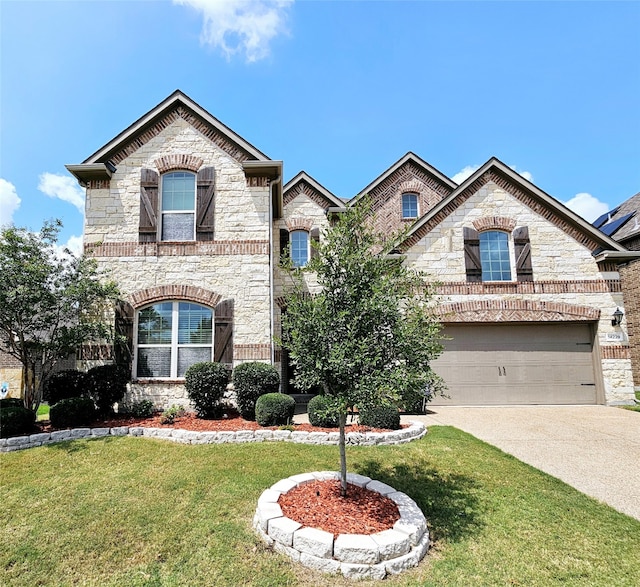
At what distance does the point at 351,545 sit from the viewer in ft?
11.3

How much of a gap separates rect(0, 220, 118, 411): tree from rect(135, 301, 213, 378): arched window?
103 cm

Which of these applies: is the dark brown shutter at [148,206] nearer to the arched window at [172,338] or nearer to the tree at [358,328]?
the arched window at [172,338]

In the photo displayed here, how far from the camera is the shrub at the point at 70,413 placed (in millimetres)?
7633

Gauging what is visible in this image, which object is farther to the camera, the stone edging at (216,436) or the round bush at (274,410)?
the round bush at (274,410)

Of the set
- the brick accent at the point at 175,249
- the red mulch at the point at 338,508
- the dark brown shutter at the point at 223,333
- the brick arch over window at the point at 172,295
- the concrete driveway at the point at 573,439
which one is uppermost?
the brick accent at the point at 175,249

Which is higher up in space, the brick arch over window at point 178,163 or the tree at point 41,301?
the brick arch over window at point 178,163

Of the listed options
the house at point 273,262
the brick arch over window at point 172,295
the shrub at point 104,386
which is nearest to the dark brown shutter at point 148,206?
the house at point 273,262

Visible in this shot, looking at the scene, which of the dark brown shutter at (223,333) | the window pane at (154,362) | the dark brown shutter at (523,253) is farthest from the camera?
the dark brown shutter at (523,253)

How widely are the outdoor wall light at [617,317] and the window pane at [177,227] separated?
13102mm

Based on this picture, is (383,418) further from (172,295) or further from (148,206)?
(148,206)

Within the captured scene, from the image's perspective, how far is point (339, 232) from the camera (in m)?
4.61

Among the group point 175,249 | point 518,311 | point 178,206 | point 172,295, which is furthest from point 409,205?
point 172,295

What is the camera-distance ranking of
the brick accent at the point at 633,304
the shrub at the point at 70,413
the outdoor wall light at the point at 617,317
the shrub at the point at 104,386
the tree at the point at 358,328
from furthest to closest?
1. the brick accent at the point at 633,304
2. the outdoor wall light at the point at 617,317
3. the shrub at the point at 104,386
4. the shrub at the point at 70,413
5. the tree at the point at 358,328

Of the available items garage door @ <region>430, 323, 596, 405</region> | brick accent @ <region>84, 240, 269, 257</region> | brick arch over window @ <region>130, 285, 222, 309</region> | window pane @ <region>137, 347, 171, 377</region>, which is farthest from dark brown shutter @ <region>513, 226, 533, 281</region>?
window pane @ <region>137, 347, 171, 377</region>
